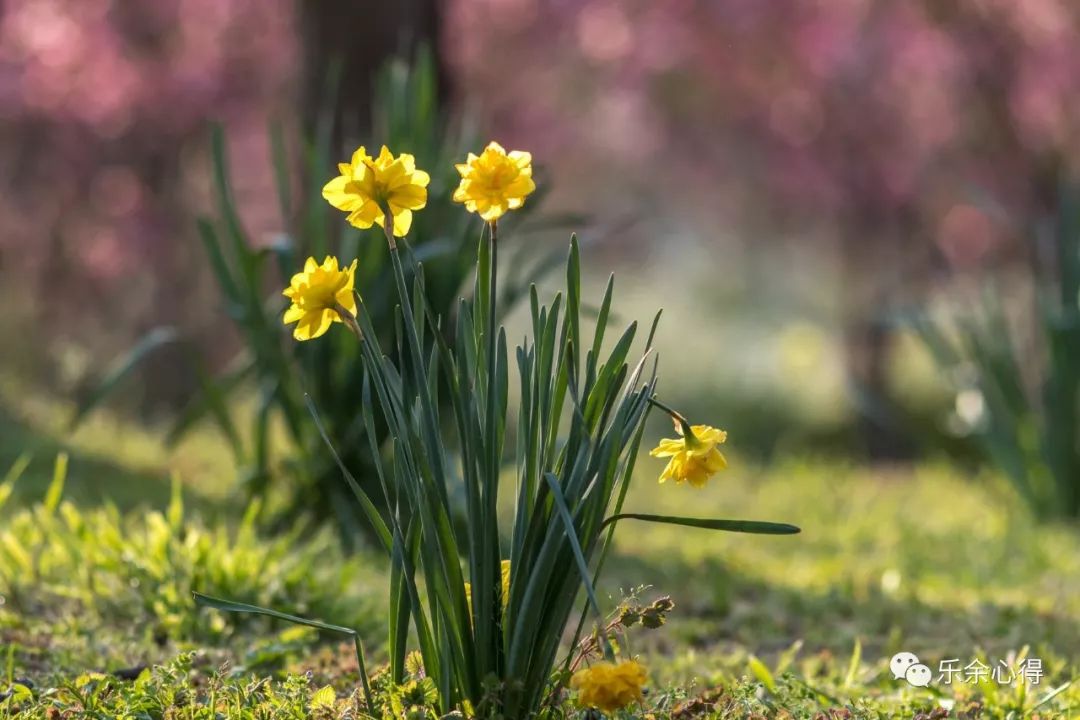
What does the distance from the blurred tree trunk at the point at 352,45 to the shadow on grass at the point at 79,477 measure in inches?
55.7

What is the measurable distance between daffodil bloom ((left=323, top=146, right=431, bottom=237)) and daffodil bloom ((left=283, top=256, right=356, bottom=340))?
0.08 metres

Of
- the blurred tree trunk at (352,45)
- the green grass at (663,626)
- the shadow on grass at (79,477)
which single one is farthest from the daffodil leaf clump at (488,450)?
the blurred tree trunk at (352,45)

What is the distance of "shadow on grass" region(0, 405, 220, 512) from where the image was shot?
4027 millimetres

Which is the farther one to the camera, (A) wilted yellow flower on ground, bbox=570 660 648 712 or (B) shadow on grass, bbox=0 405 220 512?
(B) shadow on grass, bbox=0 405 220 512

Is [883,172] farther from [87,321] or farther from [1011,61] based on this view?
[87,321]

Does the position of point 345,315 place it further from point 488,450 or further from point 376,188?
point 488,450

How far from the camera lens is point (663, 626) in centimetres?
273

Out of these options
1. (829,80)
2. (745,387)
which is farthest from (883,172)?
(745,387)

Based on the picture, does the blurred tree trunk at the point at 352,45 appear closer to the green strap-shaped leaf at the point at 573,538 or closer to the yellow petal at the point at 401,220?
the yellow petal at the point at 401,220

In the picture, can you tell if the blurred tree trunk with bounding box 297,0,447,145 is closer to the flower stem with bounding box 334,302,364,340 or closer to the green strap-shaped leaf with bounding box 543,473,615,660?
the flower stem with bounding box 334,302,364,340

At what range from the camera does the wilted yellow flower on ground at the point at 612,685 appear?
65.1 inches

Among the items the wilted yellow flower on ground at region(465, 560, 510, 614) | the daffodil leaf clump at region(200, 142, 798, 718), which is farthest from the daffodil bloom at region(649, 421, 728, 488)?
the wilted yellow flower on ground at region(465, 560, 510, 614)

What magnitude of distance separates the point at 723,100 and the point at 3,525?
613cm

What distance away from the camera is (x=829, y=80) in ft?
26.1
